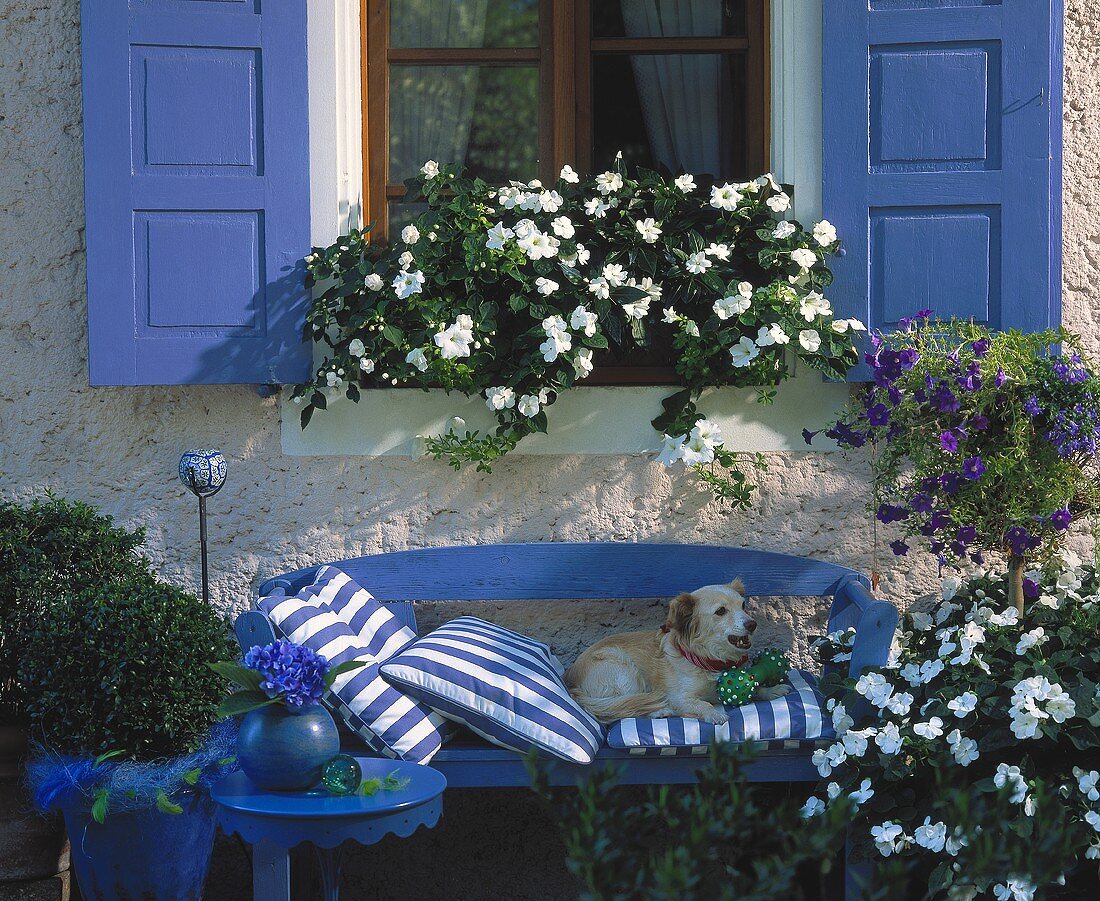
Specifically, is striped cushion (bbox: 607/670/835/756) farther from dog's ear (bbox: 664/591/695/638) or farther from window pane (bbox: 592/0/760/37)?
window pane (bbox: 592/0/760/37)

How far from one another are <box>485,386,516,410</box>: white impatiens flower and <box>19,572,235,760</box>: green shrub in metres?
0.98

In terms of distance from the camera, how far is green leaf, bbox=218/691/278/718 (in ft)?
8.12

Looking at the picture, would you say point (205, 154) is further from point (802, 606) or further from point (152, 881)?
point (802, 606)

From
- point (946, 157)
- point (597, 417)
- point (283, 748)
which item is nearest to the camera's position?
point (283, 748)

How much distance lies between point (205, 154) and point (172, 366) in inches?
23.7

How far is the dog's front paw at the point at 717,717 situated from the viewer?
9.40 feet

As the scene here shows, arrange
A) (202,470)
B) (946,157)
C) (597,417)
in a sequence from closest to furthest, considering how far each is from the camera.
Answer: (202,470)
(946,157)
(597,417)

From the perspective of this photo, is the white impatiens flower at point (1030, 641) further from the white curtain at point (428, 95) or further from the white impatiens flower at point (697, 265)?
the white curtain at point (428, 95)

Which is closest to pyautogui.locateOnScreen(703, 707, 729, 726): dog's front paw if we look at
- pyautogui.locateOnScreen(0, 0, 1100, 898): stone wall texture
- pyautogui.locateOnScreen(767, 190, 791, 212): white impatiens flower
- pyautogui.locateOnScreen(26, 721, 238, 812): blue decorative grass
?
pyautogui.locateOnScreen(0, 0, 1100, 898): stone wall texture

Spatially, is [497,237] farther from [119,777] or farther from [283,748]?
[119,777]

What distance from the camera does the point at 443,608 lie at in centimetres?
347

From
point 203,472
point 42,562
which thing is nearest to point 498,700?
point 203,472

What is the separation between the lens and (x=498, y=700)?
2838 millimetres

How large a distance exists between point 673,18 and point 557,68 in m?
0.40
